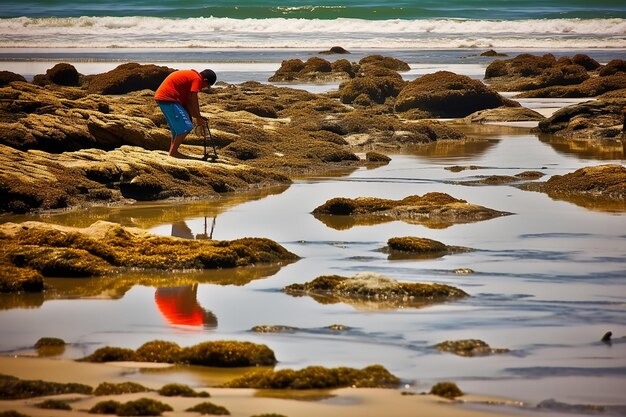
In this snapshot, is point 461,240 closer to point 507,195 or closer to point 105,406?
point 507,195

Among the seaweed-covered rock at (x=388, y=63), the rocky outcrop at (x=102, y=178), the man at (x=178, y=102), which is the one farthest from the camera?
the seaweed-covered rock at (x=388, y=63)

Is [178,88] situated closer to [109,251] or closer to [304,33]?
[109,251]

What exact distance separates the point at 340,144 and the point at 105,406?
16.1 metres

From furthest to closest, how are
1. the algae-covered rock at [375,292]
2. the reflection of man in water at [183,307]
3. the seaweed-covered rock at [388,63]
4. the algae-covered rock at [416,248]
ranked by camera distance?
the seaweed-covered rock at [388,63] → the algae-covered rock at [416,248] → the algae-covered rock at [375,292] → the reflection of man in water at [183,307]

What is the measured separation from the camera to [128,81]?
32500 mm

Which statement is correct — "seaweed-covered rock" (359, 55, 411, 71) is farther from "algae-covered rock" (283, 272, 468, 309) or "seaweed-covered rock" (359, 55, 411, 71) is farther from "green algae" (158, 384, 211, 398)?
"green algae" (158, 384, 211, 398)

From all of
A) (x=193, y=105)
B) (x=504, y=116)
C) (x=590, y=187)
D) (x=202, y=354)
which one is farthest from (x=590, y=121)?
(x=202, y=354)

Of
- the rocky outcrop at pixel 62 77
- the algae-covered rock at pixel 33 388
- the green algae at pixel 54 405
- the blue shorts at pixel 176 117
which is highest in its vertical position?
the blue shorts at pixel 176 117

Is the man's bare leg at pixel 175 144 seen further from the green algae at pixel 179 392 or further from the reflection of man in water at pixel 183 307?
the green algae at pixel 179 392

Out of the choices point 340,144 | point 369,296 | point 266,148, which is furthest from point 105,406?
point 340,144

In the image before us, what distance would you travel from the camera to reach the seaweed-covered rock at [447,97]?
28469mm

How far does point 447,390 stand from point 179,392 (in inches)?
64.6

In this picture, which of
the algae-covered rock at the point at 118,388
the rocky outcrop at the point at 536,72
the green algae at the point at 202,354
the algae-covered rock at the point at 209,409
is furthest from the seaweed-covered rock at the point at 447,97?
the algae-covered rock at the point at 209,409

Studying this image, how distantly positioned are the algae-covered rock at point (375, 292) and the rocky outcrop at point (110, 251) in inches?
52.0
